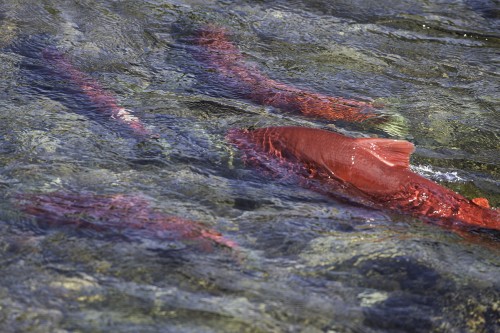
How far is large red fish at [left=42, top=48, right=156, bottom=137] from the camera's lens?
6.19 metres

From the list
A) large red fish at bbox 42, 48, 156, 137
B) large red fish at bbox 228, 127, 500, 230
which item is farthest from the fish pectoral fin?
large red fish at bbox 42, 48, 156, 137

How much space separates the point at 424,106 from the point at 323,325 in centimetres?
383

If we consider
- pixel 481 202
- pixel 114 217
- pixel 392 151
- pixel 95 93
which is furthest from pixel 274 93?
pixel 114 217

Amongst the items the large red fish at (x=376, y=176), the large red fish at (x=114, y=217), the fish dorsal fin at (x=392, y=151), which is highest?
the fish dorsal fin at (x=392, y=151)

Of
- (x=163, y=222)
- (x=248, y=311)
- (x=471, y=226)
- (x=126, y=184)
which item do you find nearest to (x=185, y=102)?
(x=126, y=184)

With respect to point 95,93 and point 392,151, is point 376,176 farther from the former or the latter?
point 95,93

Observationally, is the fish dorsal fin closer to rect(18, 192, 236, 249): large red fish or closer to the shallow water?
the shallow water

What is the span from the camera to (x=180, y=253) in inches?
168

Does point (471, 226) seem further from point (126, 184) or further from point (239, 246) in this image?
point (126, 184)

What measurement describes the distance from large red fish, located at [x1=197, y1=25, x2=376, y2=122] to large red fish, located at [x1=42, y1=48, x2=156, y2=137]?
1238 millimetres

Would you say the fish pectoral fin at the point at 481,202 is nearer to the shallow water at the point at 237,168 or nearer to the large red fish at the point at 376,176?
the large red fish at the point at 376,176

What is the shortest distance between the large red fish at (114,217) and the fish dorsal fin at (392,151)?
1384mm

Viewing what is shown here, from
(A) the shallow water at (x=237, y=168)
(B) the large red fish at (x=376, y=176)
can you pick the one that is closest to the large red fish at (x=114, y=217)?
(A) the shallow water at (x=237, y=168)

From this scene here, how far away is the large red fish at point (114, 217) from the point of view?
14.7ft
